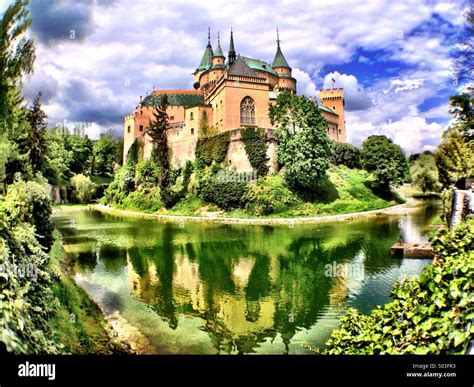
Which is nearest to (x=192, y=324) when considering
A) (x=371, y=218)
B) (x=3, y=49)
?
(x=3, y=49)

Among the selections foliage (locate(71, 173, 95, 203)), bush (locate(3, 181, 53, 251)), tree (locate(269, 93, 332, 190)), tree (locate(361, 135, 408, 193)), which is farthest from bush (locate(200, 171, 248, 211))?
bush (locate(3, 181, 53, 251))

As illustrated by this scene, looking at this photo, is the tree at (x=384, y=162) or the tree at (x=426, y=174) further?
the tree at (x=384, y=162)

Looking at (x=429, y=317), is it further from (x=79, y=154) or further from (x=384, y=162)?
(x=79, y=154)

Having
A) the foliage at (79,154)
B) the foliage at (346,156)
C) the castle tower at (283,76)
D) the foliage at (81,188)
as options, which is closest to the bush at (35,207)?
the foliage at (81,188)

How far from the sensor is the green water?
6875mm

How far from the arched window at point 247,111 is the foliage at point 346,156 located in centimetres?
941

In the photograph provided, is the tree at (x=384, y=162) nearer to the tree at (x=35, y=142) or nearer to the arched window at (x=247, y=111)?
the arched window at (x=247, y=111)

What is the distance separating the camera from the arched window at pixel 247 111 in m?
32.3

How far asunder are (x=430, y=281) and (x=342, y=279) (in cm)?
752

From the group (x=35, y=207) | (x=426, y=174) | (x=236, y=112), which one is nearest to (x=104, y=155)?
(x=236, y=112)

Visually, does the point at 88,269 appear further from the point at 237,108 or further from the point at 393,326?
the point at 237,108

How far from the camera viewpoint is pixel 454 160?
20.2 metres

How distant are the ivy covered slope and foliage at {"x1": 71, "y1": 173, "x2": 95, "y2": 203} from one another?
35.6 meters
